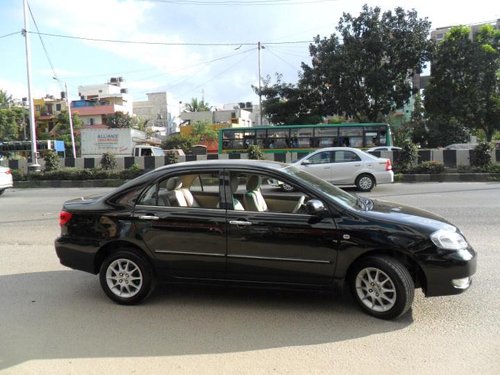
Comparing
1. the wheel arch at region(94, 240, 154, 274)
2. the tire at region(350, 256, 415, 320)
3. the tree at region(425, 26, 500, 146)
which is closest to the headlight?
the tire at region(350, 256, 415, 320)

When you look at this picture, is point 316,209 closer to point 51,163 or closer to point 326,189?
point 326,189

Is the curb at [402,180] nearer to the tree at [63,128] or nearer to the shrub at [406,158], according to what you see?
the shrub at [406,158]

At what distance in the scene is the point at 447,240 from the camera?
4242 millimetres

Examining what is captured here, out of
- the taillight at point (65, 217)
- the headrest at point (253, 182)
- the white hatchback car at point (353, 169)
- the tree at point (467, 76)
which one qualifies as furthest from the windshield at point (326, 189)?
the tree at point (467, 76)

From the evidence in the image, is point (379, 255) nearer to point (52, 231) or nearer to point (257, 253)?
point (257, 253)

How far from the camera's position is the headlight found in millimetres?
4203

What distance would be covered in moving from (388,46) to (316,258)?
114 ft

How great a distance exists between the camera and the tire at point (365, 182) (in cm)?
1468

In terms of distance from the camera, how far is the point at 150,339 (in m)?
4.07

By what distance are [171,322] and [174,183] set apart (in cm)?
138

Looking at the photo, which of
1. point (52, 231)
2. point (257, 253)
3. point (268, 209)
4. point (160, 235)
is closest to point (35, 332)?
point (160, 235)

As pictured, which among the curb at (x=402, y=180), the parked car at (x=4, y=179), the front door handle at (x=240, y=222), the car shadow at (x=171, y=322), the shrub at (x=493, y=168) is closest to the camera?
the car shadow at (x=171, y=322)

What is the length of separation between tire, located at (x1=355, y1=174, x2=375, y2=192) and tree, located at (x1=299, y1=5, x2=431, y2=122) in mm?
22711

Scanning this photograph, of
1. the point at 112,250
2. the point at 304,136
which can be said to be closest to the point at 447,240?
the point at 112,250
